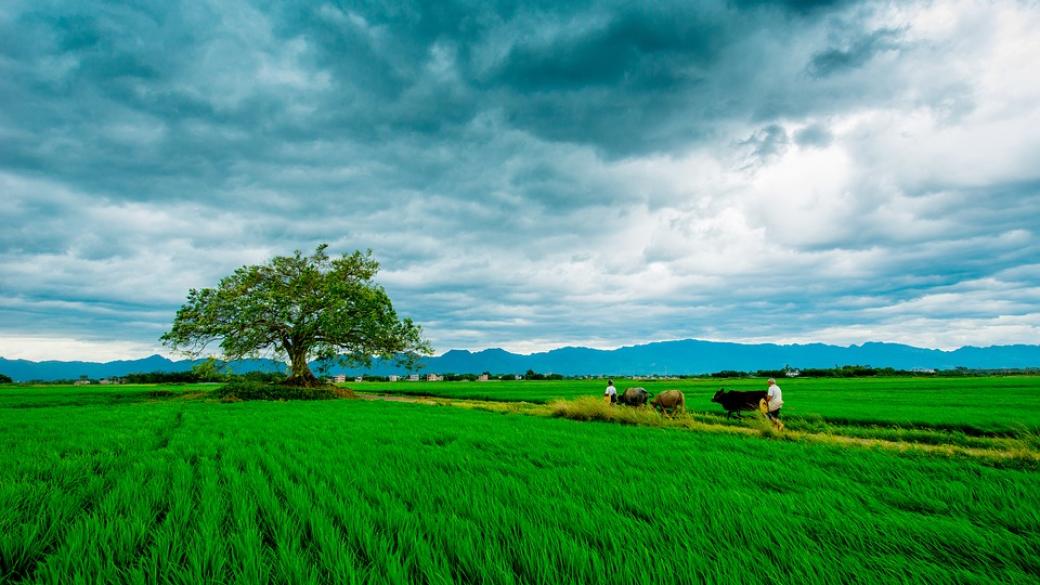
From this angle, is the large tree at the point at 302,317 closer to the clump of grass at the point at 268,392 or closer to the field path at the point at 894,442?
the clump of grass at the point at 268,392

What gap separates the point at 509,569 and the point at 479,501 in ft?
5.77

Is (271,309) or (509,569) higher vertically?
(271,309)

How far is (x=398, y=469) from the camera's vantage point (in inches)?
248

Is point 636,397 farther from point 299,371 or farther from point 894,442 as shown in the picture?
point 299,371

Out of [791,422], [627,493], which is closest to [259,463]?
[627,493]

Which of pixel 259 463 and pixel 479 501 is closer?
pixel 479 501

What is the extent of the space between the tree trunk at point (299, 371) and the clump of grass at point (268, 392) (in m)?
1.34

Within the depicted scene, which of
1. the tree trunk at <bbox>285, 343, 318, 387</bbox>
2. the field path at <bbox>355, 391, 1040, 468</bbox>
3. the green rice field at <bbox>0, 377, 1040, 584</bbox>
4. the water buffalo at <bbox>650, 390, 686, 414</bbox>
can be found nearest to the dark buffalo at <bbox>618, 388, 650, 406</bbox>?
the water buffalo at <bbox>650, 390, 686, 414</bbox>

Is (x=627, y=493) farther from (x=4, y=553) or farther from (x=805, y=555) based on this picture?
(x=4, y=553)

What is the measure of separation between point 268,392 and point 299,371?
3.89m

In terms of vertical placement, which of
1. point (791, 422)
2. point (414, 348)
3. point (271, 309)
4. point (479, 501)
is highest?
point (271, 309)

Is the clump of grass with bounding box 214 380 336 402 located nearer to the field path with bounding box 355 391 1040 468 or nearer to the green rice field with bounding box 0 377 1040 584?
the field path with bounding box 355 391 1040 468

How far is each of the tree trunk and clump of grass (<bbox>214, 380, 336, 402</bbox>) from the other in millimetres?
1338

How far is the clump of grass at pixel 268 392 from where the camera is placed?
32.6 m
